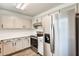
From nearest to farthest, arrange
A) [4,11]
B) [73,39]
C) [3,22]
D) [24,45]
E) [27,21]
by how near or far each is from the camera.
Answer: [73,39] < [4,11] < [3,22] < [27,21] < [24,45]

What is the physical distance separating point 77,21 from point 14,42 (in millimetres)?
2105

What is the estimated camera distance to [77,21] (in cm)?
128

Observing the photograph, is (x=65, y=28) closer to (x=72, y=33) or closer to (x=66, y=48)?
(x=72, y=33)

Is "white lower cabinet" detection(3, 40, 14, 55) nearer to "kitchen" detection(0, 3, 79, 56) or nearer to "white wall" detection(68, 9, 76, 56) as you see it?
"kitchen" detection(0, 3, 79, 56)

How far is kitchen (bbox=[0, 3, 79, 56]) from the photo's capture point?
1.27m

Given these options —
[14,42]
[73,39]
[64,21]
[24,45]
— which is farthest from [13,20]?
[73,39]

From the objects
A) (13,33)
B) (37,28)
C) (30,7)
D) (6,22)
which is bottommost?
(13,33)

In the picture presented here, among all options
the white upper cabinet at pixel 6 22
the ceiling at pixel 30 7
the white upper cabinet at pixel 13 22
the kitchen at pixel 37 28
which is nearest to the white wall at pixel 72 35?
the kitchen at pixel 37 28

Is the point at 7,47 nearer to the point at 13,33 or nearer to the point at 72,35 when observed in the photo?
the point at 13,33

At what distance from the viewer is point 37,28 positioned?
319 cm

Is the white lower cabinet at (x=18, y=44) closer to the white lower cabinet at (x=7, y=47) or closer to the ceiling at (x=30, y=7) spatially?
the white lower cabinet at (x=7, y=47)

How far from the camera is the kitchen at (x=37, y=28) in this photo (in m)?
1.27

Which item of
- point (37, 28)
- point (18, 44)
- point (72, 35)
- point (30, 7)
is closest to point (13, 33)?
point (18, 44)

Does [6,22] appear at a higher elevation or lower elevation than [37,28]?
higher
